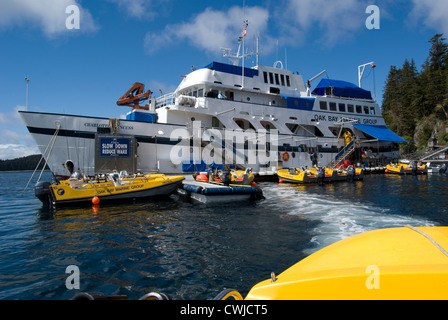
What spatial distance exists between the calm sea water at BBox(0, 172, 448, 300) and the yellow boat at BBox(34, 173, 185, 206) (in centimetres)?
79

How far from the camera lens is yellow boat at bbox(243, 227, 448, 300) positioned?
1.98 meters

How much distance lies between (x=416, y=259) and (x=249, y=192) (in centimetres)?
1154

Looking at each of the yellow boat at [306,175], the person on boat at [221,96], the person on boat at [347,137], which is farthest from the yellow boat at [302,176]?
the person on boat at [347,137]

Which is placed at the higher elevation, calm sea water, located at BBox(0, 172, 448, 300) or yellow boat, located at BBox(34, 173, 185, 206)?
yellow boat, located at BBox(34, 173, 185, 206)

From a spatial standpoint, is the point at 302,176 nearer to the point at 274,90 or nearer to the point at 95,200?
the point at 274,90

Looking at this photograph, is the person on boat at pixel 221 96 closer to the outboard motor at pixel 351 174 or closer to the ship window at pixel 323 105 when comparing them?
the ship window at pixel 323 105

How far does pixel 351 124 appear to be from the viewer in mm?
31922

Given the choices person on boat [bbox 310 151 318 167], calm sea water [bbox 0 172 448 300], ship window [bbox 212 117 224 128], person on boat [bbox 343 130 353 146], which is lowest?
calm sea water [bbox 0 172 448 300]

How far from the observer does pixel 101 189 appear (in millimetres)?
12977

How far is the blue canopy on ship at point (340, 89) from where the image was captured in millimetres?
32469

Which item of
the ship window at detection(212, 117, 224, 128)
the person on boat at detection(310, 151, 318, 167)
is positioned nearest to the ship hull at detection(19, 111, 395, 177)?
the ship window at detection(212, 117, 224, 128)

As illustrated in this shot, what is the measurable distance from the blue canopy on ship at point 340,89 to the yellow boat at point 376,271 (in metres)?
32.9

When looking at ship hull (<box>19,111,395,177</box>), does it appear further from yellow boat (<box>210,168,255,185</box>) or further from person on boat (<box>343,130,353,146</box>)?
person on boat (<box>343,130,353,146</box>)

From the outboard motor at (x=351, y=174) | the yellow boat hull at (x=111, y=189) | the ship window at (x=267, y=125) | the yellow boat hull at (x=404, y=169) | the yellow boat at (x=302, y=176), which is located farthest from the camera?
the yellow boat hull at (x=404, y=169)
